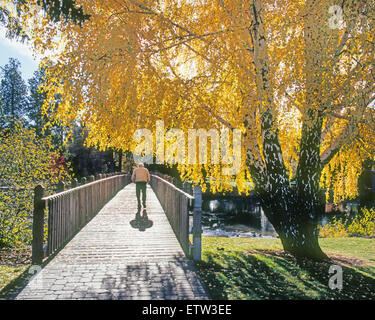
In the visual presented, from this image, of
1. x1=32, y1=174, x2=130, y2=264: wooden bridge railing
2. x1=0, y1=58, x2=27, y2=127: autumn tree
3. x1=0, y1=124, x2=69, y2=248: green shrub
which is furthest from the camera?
x1=0, y1=58, x2=27, y2=127: autumn tree

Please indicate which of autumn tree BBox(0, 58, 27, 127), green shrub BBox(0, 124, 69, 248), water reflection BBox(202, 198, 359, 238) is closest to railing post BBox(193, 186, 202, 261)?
green shrub BBox(0, 124, 69, 248)

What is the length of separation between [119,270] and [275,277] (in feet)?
9.03

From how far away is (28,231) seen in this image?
935cm

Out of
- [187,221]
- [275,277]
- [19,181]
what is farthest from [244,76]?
[19,181]

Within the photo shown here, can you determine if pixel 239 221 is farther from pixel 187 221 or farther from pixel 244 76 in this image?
pixel 244 76

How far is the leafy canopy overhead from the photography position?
748cm

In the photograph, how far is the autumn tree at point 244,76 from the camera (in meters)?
7.50

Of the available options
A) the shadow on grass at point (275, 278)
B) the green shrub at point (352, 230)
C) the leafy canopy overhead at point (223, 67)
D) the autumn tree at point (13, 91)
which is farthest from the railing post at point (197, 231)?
the autumn tree at point (13, 91)

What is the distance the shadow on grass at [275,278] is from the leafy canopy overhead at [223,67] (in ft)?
7.15

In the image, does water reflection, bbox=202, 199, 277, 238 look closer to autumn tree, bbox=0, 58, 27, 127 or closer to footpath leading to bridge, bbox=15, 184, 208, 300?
footpath leading to bridge, bbox=15, 184, 208, 300

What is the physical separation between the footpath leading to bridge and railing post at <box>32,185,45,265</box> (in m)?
0.25

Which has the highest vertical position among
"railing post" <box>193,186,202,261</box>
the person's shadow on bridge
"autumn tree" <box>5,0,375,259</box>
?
"autumn tree" <box>5,0,375,259</box>
